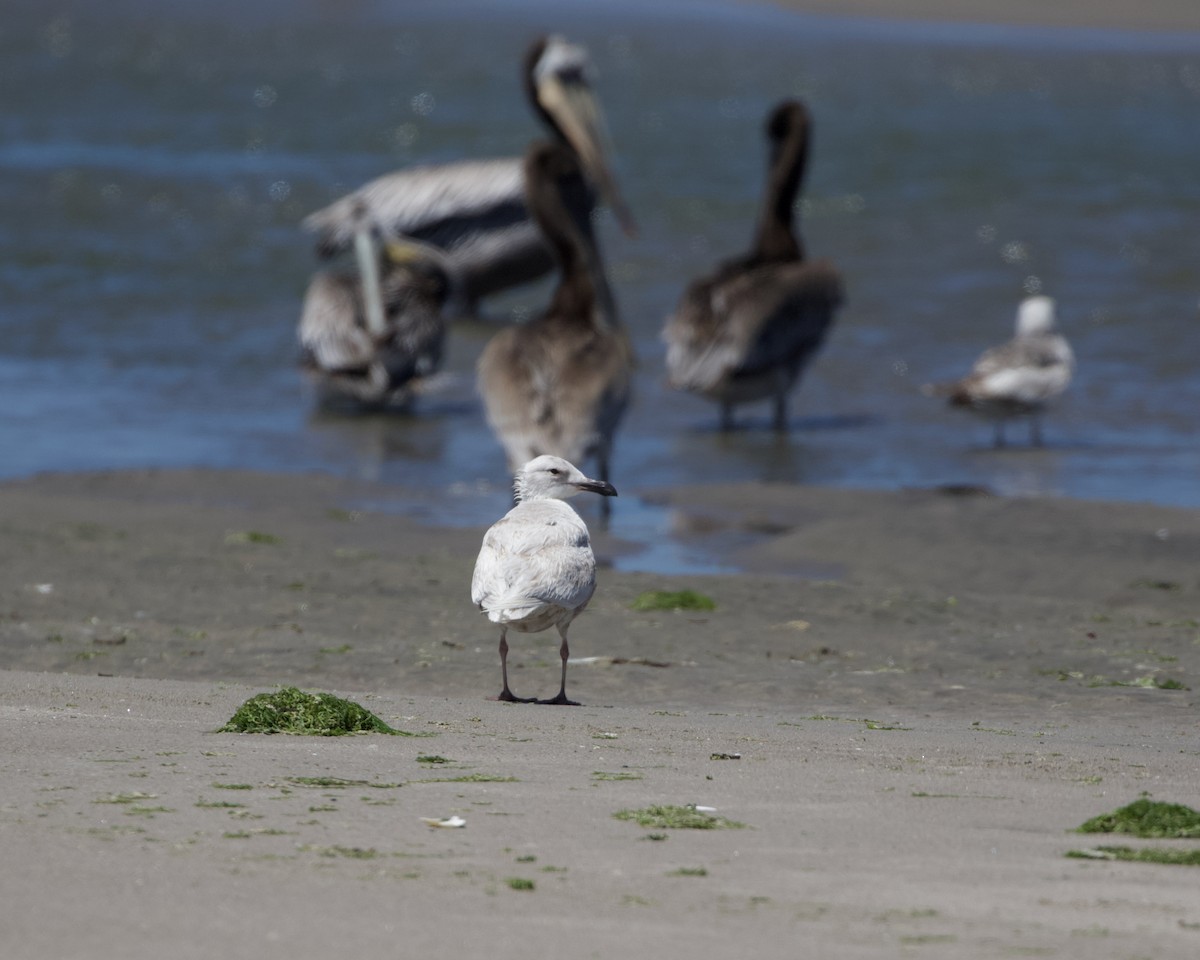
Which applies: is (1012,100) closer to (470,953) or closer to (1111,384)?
(1111,384)

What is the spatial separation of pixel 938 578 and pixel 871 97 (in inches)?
1157

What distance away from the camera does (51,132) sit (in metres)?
32.9

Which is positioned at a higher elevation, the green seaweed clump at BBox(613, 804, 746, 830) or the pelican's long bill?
the pelican's long bill

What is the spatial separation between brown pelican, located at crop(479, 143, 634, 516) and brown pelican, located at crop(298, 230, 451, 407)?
3326mm

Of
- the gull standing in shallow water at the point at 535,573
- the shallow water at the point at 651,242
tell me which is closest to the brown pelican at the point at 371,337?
the shallow water at the point at 651,242

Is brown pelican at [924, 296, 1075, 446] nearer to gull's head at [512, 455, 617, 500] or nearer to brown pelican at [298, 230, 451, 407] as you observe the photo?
brown pelican at [298, 230, 451, 407]

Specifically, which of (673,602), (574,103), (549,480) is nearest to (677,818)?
(549,480)

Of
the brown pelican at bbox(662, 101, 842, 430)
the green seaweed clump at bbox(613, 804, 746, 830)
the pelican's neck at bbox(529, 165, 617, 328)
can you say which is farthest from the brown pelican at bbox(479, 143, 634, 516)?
the green seaweed clump at bbox(613, 804, 746, 830)

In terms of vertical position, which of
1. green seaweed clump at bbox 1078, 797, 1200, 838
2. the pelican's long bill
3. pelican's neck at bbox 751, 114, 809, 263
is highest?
the pelican's long bill

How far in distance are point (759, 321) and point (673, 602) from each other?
6.49 meters

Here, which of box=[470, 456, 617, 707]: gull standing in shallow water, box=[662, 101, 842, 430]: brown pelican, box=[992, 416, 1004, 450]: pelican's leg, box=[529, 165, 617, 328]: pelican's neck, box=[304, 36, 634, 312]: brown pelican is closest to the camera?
box=[470, 456, 617, 707]: gull standing in shallow water

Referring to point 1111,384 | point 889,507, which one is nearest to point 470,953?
point 889,507

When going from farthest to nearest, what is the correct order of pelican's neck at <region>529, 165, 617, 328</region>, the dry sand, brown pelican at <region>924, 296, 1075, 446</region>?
1. brown pelican at <region>924, 296, 1075, 446</region>
2. pelican's neck at <region>529, 165, 617, 328</region>
3. the dry sand

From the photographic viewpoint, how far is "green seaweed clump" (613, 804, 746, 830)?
460cm
